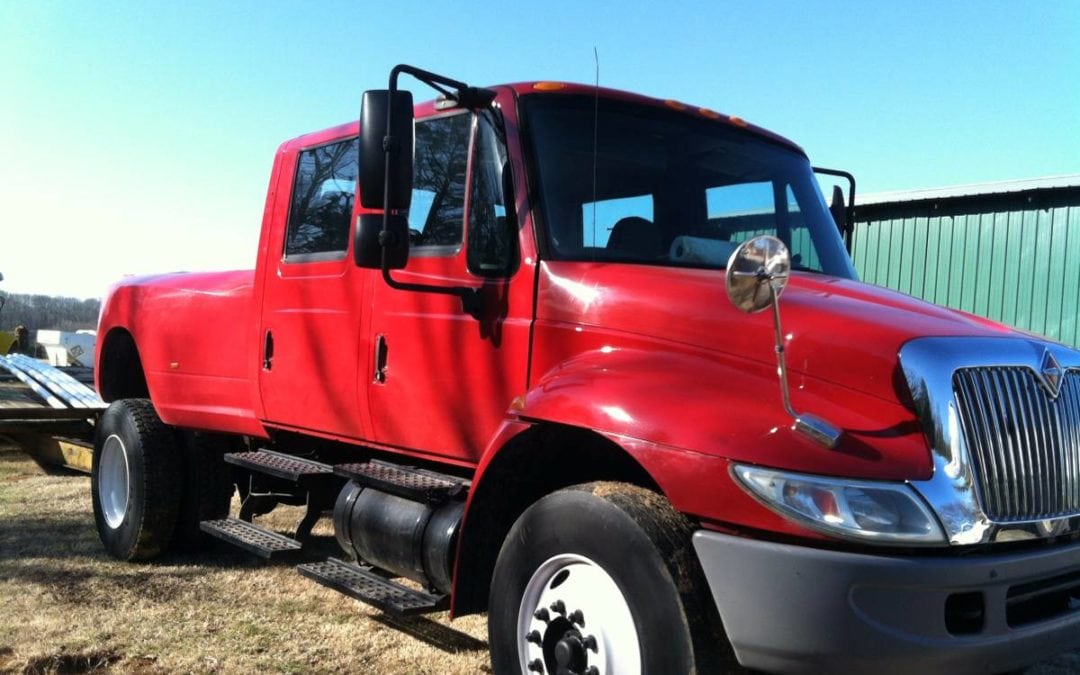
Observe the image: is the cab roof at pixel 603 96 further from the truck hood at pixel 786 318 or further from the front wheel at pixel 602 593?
the front wheel at pixel 602 593

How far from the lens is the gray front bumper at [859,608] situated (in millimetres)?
2277

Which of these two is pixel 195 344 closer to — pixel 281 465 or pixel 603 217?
pixel 281 465

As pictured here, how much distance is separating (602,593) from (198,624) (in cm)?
274

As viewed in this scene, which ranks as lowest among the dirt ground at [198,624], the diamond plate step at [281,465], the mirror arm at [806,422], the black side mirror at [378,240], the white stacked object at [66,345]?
the dirt ground at [198,624]

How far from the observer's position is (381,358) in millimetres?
4117

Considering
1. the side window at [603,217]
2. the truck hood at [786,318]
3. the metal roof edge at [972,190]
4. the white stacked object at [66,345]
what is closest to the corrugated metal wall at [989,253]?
the metal roof edge at [972,190]

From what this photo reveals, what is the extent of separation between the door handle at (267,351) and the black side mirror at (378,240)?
172cm

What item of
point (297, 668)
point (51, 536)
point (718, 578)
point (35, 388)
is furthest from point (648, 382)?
point (35, 388)

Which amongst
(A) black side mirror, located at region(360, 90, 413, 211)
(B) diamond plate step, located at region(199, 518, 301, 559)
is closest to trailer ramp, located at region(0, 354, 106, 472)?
(B) diamond plate step, located at region(199, 518, 301, 559)

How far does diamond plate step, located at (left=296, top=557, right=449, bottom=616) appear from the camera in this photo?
11.9 ft

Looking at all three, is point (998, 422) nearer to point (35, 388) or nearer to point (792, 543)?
point (792, 543)

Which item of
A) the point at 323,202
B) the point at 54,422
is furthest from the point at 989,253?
the point at 54,422

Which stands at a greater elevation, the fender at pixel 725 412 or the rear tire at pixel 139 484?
the fender at pixel 725 412

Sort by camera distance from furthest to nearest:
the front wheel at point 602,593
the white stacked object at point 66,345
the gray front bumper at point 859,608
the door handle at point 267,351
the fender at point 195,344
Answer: the white stacked object at point 66,345 → the fender at point 195,344 → the door handle at point 267,351 → the front wheel at point 602,593 → the gray front bumper at point 859,608
